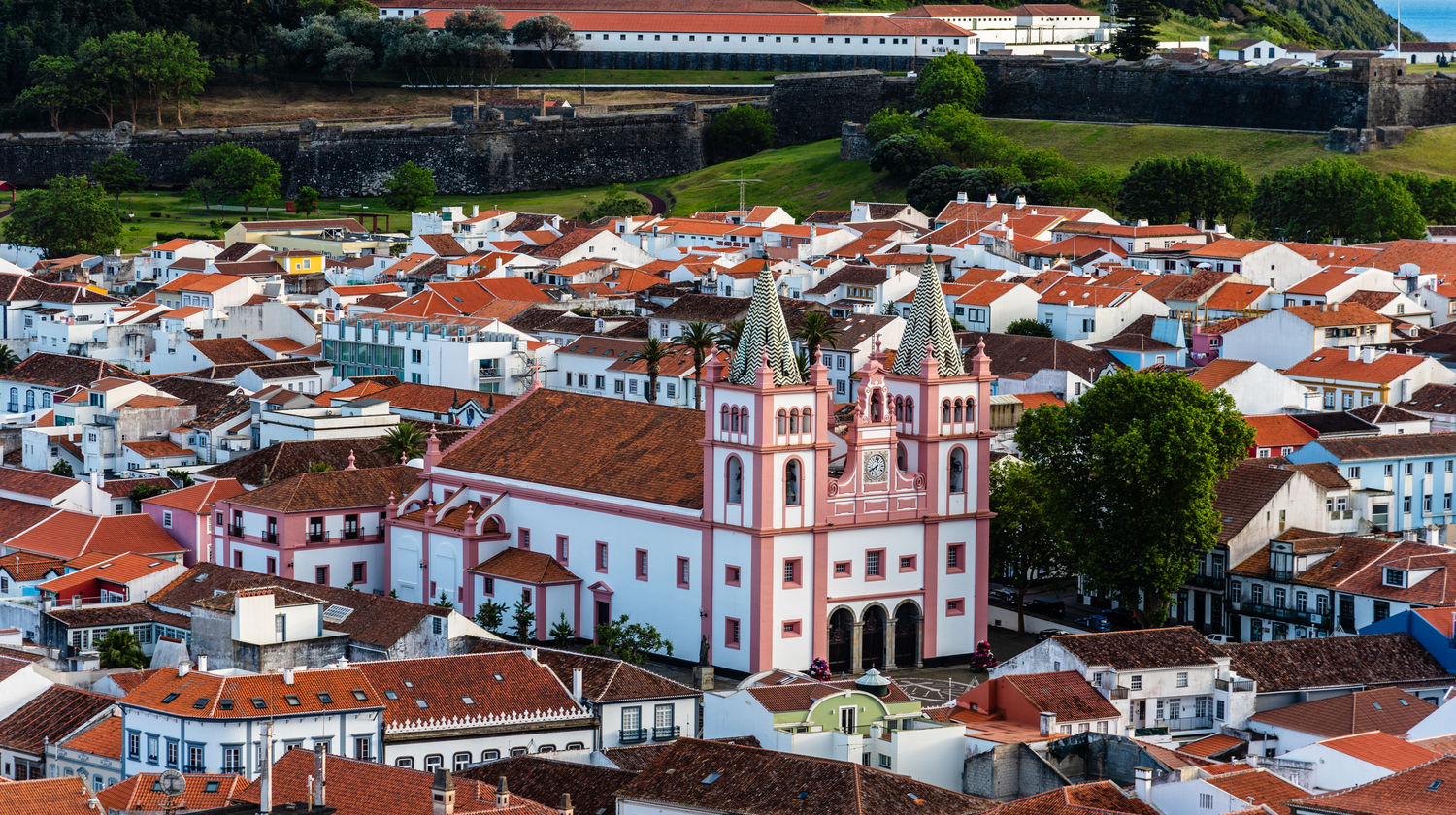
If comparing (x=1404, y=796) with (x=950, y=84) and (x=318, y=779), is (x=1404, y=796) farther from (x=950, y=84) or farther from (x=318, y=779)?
(x=950, y=84)

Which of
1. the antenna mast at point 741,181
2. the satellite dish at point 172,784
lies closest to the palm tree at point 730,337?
the antenna mast at point 741,181

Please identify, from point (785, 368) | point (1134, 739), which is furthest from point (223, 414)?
point (1134, 739)

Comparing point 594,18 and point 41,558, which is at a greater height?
point 594,18

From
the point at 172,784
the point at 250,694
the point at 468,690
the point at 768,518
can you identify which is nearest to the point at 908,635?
the point at 768,518

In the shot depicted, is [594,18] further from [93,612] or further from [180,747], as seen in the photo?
[180,747]

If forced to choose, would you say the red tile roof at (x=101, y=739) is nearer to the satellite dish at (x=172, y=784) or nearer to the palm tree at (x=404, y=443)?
the satellite dish at (x=172, y=784)

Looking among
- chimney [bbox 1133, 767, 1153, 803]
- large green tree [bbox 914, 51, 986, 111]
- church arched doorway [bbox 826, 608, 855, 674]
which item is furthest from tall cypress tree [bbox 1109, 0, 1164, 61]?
chimney [bbox 1133, 767, 1153, 803]

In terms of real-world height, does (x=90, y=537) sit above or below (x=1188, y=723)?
below
